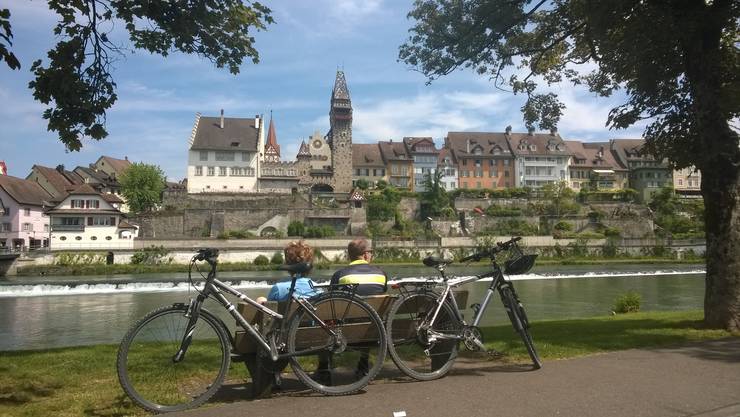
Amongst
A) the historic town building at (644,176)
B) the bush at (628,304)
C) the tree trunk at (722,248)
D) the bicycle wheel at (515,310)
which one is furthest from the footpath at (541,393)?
the historic town building at (644,176)

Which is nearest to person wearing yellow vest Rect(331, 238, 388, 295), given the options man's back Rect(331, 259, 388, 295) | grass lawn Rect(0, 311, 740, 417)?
man's back Rect(331, 259, 388, 295)

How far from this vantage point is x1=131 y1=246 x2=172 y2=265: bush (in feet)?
185

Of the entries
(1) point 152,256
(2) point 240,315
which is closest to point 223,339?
(2) point 240,315

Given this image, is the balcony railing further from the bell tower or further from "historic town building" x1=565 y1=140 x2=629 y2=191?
"historic town building" x1=565 y1=140 x2=629 y2=191

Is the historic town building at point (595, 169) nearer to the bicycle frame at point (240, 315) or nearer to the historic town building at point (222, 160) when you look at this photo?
the historic town building at point (222, 160)

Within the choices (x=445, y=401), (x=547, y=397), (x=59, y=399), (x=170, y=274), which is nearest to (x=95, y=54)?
(x=59, y=399)

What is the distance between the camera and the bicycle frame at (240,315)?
16.4 feet

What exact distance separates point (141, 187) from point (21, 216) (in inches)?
889

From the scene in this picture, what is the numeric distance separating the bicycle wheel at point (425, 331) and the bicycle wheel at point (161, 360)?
174 centimetres

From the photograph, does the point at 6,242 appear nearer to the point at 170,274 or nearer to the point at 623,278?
the point at 170,274

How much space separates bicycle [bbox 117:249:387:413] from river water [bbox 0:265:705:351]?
1098 centimetres

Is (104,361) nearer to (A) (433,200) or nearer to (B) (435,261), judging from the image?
(B) (435,261)

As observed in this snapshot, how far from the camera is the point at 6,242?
6231 centimetres

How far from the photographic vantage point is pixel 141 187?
84812mm
